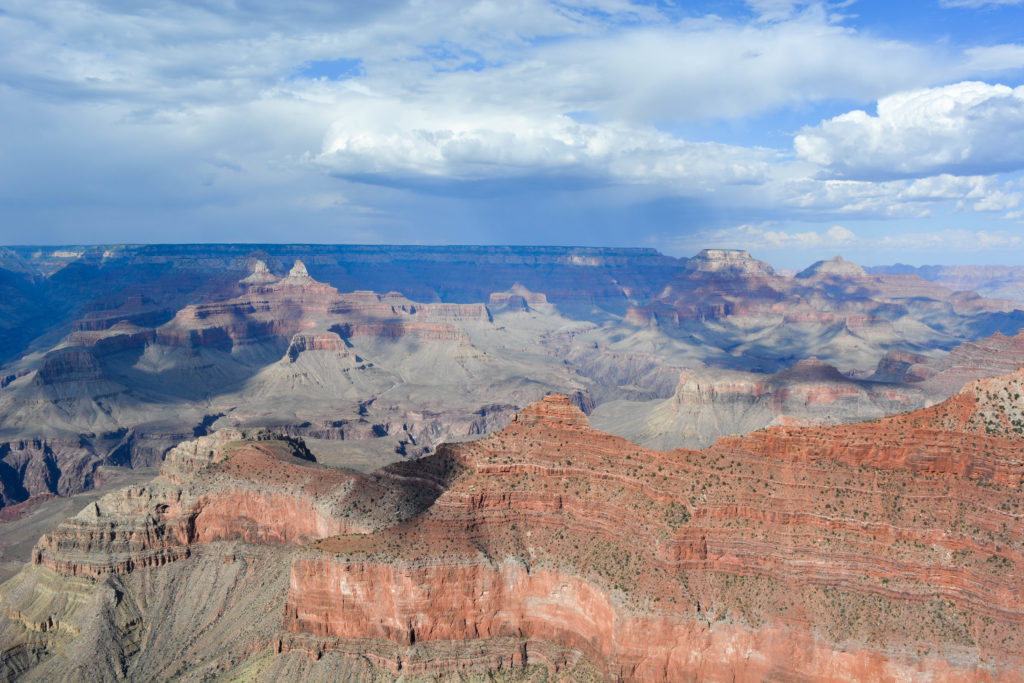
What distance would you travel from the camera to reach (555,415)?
256ft

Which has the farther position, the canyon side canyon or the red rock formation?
the canyon side canyon

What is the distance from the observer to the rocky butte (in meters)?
57.6

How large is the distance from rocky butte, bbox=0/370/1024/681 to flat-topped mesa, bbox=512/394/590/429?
235 mm

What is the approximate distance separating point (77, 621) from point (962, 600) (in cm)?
8388

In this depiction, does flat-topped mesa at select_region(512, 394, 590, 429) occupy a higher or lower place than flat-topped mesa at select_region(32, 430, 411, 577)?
higher

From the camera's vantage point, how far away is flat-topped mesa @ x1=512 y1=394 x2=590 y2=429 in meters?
77.2

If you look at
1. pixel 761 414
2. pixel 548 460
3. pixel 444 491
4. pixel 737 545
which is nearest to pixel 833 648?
pixel 737 545

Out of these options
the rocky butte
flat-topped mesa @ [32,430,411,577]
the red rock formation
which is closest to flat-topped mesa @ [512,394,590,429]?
the rocky butte

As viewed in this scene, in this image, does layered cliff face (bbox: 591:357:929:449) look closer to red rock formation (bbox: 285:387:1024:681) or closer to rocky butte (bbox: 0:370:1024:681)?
rocky butte (bbox: 0:370:1024:681)

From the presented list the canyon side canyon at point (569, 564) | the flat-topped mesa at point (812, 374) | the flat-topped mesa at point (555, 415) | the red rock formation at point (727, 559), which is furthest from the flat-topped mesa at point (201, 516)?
the flat-topped mesa at point (812, 374)

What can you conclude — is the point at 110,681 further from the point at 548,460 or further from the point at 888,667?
the point at 888,667

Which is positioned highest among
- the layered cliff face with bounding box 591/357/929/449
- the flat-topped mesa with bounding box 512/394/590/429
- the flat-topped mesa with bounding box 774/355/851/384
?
the flat-topped mesa with bounding box 512/394/590/429

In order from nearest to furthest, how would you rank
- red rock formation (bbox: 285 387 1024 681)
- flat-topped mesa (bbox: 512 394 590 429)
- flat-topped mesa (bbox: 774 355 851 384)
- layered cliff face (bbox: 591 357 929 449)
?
red rock formation (bbox: 285 387 1024 681) < flat-topped mesa (bbox: 512 394 590 429) < layered cliff face (bbox: 591 357 929 449) < flat-topped mesa (bbox: 774 355 851 384)

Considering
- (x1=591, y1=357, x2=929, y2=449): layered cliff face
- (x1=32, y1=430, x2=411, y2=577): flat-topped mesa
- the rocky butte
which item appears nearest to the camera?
the rocky butte
